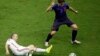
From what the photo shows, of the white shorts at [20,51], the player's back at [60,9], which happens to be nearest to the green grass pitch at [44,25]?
the white shorts at [20,51]

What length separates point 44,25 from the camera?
626 inches

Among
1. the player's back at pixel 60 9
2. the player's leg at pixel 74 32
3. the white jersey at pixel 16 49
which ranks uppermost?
the player's back at pixel 60 9

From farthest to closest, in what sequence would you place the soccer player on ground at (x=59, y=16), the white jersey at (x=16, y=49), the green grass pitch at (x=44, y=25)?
the green grass pitch at (x=44, y=25)
the soccer player on ground at (x=59, y=16)
the white jersey at (x=16, y=49)

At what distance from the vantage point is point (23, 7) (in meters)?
17.8

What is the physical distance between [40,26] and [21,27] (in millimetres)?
891

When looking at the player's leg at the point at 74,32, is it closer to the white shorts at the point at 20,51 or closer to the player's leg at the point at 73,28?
the player's leg at the point at 73,28

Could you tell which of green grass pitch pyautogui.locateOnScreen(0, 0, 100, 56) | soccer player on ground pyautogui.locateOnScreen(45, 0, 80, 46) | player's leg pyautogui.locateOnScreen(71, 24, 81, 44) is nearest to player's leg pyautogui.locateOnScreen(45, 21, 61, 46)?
soccer player on ground pyautogui.locateOnScreen(45, 0, 80, 46)

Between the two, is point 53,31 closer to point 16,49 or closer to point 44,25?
point 16,49

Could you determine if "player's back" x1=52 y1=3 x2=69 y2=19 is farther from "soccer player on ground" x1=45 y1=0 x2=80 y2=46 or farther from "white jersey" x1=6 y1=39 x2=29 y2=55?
"white jersey" x1=6 y1=39 x2=29 y2=55

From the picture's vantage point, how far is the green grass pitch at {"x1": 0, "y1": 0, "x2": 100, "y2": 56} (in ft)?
45.2

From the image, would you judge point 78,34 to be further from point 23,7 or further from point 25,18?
point 23,7

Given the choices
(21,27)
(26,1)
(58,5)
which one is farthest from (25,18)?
(58,5)

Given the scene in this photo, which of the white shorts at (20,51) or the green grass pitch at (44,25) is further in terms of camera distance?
the green grass pitch at (44,25)

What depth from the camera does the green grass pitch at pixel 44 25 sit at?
13.8 meters
